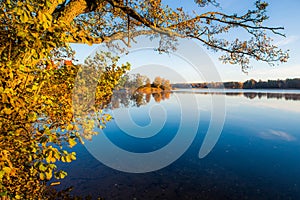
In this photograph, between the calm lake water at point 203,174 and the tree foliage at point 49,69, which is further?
the calm lake water at point 203,174

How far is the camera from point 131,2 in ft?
19.8

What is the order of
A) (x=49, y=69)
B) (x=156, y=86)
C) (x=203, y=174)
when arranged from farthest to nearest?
(x=156, y=86) → (x=203, y=174) → (x=49, y=69)

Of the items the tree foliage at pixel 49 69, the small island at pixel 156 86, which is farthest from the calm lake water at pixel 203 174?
the small island at pixel 156 86

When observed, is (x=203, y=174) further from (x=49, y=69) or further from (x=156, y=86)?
(x=156, y=86)

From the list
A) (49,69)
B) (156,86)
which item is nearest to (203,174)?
(49,69)

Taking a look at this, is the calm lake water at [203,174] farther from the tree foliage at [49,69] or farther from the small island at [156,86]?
the small island at [156,86]

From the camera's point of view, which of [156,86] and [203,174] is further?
[156,86]

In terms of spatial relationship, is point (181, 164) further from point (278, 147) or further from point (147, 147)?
point (278, 147)

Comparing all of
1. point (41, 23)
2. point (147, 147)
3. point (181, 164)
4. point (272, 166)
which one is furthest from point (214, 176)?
point (41, 23)

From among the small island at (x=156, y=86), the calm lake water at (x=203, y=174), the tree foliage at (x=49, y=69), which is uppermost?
the small island at (x=156, y=86)

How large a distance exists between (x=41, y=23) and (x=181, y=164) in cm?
1061

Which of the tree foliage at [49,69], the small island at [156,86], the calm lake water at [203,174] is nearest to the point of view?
the tree foliage at [49,69]

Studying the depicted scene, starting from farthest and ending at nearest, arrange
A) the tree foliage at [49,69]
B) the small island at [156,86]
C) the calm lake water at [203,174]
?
1. the small island at [156,86]
2. the calm lake water at [203,174]
3. the tree foliage at [49,69]

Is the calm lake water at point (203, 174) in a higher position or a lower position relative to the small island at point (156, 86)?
lower
